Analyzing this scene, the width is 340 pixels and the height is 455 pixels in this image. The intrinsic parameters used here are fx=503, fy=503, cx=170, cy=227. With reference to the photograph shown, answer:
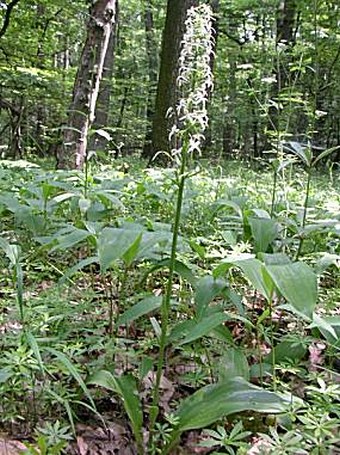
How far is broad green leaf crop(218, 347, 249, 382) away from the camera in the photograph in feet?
4.85

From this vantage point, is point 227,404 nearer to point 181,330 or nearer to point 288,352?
point 181,330

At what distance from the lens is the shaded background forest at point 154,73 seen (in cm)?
384

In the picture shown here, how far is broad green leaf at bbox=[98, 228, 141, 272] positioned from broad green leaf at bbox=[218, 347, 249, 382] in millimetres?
455

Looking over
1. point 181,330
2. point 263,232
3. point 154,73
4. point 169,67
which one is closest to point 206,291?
point 181,330

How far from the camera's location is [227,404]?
1.21m

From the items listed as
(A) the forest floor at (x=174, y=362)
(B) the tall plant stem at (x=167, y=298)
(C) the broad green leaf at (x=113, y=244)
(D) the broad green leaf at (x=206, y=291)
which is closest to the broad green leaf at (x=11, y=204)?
(A) the forest floor at (x=174, y=362)

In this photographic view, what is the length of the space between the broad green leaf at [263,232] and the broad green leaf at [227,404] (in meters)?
0.85

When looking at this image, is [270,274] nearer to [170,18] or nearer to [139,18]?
[170,18]

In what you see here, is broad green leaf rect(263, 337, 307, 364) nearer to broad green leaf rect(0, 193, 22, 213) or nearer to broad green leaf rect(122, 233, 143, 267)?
broad green leaf rect(122, 233, 143, 267)

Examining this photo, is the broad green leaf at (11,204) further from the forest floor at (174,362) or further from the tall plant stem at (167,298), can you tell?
the tall plant stem at (167,298)

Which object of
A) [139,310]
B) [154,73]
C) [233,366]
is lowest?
[233,366]

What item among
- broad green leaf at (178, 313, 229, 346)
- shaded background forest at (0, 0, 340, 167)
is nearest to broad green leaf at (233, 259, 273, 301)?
broad green leaf at (178, 313, 229, 346)

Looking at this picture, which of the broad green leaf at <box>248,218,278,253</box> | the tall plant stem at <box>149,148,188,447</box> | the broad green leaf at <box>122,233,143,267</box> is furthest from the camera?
the broad green leaf at <box>248,218,278,253</box>

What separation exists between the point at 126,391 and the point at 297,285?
1.89ft
